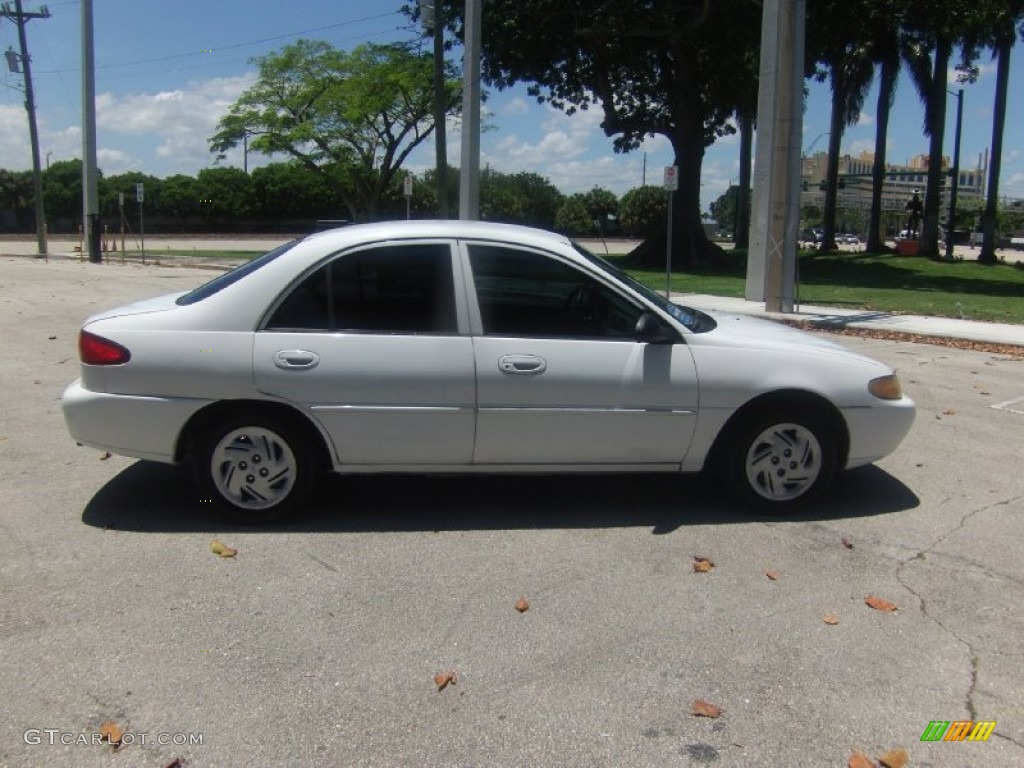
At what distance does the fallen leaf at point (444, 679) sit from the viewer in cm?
333

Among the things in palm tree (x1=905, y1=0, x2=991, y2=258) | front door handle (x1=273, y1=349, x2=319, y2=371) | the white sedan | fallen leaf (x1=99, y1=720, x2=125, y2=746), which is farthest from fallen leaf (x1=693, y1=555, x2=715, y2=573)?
palm tree (x1=905, y1=0, x2=991, y2=258)

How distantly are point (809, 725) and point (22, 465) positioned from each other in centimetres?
521

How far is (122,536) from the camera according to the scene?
15.5 ft

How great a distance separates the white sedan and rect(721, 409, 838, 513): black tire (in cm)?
1

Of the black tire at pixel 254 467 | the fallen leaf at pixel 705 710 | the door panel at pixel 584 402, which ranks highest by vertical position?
the door panel at pixel 584 402

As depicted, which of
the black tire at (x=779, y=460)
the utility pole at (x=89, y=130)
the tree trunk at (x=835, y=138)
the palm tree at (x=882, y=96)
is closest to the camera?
the black tire at (x=779, y=460)

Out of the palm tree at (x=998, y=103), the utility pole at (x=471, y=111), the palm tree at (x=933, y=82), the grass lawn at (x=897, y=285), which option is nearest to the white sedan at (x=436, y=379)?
the grass lawn at (x=897, y=285)

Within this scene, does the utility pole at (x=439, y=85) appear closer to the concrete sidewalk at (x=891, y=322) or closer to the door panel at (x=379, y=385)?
the concrete sidewalk at (x=891, y=322)

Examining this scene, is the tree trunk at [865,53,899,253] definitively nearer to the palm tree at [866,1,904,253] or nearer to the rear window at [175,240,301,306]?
the palm tree at [866,1,904,253]

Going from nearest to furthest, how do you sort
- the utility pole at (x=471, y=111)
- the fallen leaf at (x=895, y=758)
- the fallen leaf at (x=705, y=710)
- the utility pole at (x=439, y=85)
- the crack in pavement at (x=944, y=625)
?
the fallen leaf at (x=895, y=758)
the fallen leaf at (x=705, y=710)
the crack in pavement at (x=944, y=625)
the utility pole at (x=471, y=111)
the utility pole at (x=439, y=85)

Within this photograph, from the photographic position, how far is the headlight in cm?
514

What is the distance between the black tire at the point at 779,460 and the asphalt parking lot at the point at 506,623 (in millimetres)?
166

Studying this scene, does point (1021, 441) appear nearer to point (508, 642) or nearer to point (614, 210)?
point (508, 642)

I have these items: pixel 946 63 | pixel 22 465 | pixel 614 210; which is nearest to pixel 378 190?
pixel 946 63
